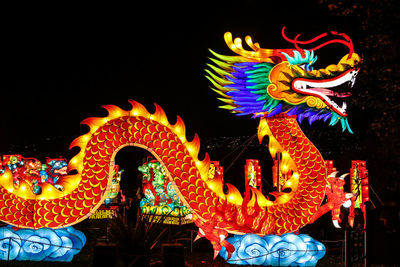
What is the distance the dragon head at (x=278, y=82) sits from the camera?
9398 millimetres

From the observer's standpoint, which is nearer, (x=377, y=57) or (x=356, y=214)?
(x=377, y=57)

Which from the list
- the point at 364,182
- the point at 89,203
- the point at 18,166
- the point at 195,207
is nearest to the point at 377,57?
the point at 195,207

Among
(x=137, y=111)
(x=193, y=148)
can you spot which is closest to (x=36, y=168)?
(x=137, y=111)

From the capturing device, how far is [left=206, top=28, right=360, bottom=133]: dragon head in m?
9.40

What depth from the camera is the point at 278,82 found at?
30.9 feet

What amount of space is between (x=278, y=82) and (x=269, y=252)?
331 cm

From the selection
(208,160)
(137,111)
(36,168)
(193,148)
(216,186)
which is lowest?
(216,186)

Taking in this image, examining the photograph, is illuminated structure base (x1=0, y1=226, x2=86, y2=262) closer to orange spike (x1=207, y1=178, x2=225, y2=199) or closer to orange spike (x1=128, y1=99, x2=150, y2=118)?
orange spike (x1=128, y1=99, x2=150, y2=118)

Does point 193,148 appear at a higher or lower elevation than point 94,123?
lower

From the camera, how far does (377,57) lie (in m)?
6.82

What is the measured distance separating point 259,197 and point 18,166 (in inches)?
492

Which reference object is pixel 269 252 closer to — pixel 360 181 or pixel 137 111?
pixel 137 111

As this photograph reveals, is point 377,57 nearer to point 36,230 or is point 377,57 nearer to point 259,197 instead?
point 259,197

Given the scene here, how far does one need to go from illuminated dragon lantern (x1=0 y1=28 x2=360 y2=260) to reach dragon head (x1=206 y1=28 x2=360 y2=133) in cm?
2
